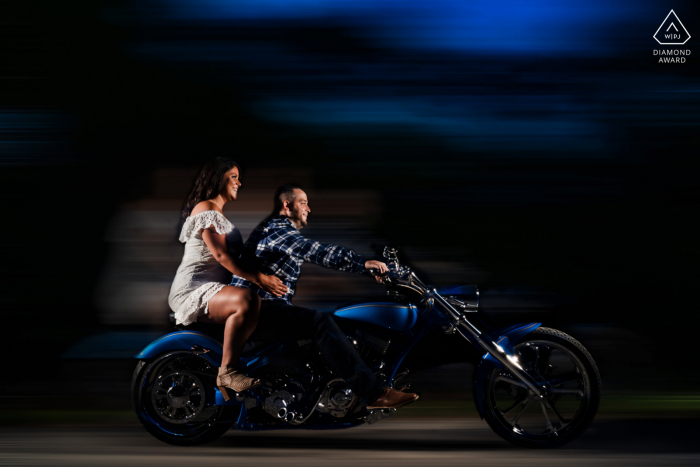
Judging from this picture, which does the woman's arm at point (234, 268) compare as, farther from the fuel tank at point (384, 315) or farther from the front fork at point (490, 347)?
the front fork at point (490, 347)

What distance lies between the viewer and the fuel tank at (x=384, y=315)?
13.1ft

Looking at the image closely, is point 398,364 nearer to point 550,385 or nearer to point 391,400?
point 391,400

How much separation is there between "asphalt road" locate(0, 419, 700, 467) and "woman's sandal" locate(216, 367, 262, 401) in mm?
378

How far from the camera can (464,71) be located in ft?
18.6

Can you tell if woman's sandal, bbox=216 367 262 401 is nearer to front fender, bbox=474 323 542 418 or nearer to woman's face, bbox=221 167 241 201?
woman's face, bbox=221 167 241 201

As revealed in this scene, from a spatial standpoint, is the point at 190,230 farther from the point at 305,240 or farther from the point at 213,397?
the point at 213,397

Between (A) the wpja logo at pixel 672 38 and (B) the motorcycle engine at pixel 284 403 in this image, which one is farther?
(A) the wpja logo at pixel 672 38

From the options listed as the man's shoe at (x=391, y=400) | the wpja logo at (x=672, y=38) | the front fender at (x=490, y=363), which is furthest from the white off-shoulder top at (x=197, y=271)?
the wpja logo at (x=672, y=38)

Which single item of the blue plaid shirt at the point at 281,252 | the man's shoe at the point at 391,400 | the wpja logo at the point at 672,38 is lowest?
the man's shoe at the point at 391,400

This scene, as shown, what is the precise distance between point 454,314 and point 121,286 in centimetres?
273

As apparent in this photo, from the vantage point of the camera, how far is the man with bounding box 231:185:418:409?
12.6 ft

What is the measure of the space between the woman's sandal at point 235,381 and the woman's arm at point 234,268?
470mm

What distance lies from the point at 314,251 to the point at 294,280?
0.26m

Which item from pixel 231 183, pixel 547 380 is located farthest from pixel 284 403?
pixel 547 380
